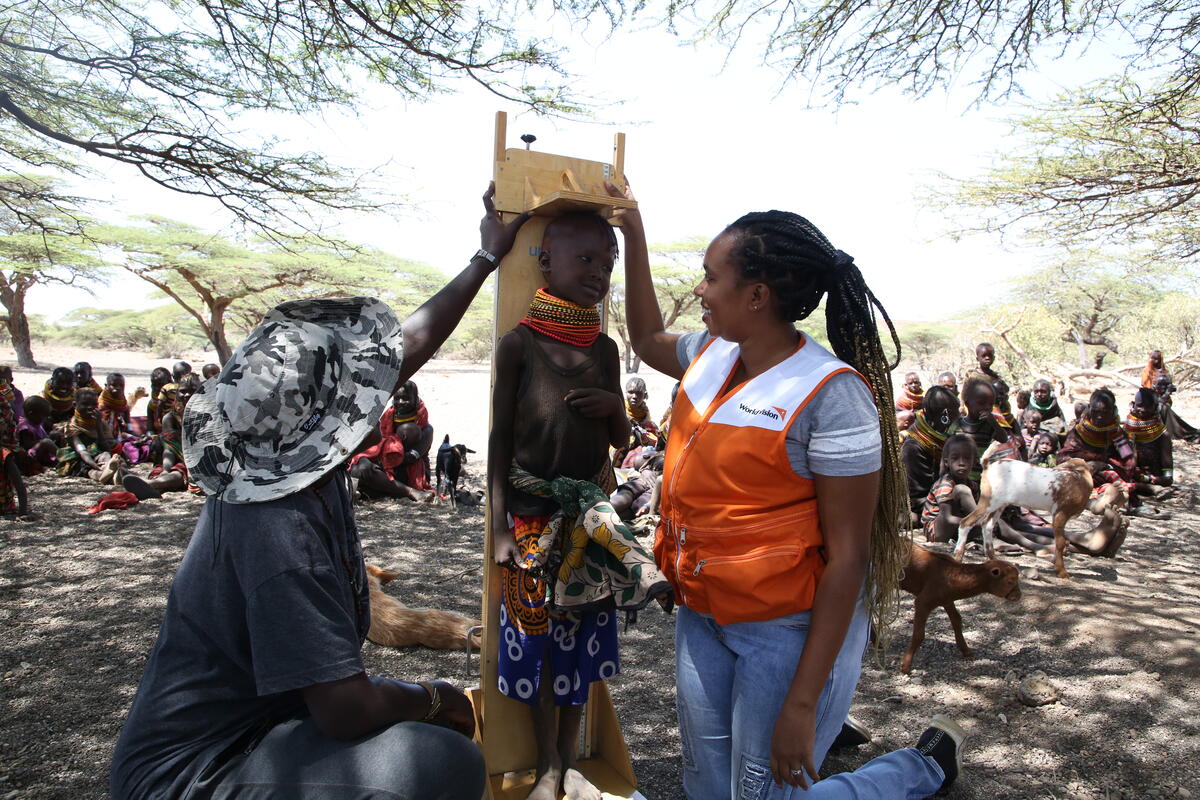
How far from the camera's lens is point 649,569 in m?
1.82

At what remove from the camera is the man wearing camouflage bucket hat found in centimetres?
136

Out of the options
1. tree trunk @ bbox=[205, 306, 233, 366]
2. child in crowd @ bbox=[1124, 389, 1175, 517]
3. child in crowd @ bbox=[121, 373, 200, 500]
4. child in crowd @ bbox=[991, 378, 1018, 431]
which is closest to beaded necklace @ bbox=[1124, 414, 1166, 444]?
child in crowd @ bbox=[1124, 389, 1175, 517]

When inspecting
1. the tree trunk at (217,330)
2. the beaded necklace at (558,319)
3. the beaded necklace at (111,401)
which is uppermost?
the tree trunk at (217,330)

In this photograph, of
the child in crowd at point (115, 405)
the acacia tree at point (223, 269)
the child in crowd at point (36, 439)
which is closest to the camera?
the child in crowd at point (36, 439)

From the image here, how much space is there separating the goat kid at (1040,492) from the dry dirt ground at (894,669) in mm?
463

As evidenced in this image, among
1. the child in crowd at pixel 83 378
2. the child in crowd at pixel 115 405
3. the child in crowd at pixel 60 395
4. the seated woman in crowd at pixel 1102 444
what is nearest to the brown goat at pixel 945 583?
the seated woman in crowd at pixel 1102 444

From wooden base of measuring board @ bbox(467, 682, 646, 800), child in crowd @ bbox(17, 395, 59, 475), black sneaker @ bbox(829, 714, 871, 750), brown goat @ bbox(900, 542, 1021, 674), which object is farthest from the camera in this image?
child in crowd @ bbox(17, 395, 59, 475)

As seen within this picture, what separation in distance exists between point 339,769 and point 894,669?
10.7 feet

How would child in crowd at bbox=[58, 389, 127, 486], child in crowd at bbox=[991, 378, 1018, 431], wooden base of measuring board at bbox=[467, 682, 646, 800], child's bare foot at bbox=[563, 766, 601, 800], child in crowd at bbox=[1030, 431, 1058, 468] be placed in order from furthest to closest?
child in crowd at bbox=[58, 389, 127, 486] < child in crowd at bbox=[991, 378, 1018, 431] < child in crowd at bbox=[1030, 431, 1058, 468] < wooden base of measuring board at bbox=[467, 682, 646, 800] < child's bare foot at bbox=[563, 766, 601, 800]

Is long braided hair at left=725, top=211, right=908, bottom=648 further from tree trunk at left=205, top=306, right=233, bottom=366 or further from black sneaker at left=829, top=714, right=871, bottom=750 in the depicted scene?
tree trunk at left=205, top=306, right=233, bottom=366

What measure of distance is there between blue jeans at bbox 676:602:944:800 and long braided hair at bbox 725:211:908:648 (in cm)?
12

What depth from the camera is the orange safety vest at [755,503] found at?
5.08ft

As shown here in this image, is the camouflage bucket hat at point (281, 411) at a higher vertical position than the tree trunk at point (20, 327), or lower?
lower

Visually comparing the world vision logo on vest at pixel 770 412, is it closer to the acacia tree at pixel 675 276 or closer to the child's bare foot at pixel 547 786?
the child's bare foot at pixel 547 786
